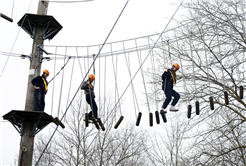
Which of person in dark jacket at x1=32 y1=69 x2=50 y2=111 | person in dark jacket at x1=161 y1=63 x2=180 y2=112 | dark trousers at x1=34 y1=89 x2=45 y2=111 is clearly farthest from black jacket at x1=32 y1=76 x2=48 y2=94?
person in dark jacket at x1=161 y1=63 x2=180 y2=112

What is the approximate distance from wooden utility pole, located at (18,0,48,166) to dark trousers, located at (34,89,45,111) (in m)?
0.10

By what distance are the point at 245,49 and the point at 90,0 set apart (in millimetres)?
5098

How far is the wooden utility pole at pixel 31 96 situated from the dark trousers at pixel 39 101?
0.10 metres

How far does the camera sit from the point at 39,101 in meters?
6.41

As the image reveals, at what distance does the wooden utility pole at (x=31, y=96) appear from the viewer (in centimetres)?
594

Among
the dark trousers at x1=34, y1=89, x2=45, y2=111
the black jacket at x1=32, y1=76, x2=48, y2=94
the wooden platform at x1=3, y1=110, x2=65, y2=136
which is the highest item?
the black jacket at x1=32, y1=76, x2=48, y2=94

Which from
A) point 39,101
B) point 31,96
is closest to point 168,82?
point 39,101

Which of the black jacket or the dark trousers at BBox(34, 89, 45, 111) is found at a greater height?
the black jacket

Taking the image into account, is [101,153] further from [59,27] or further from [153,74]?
[59,27]

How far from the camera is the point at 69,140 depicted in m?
16.0

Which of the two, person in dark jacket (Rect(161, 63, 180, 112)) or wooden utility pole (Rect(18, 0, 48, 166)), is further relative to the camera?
person in dark jacket (Rect(161, 63, 180, 112))

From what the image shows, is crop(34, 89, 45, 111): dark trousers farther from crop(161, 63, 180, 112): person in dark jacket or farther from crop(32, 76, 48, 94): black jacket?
crop(161, 63, 180, 112): person in dark jacket

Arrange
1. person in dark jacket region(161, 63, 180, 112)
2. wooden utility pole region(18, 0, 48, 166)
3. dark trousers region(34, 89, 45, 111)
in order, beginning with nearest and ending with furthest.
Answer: wooden utility pole region(18, 0, 48, 166) < dark trousers region(34, 89, 45, 111) < person in dark jacket region(161, 63, 180, 112)

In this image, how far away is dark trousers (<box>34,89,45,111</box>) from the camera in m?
6.40
